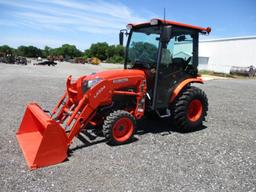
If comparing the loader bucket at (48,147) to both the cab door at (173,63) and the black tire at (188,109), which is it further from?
the black tire at (188,109)

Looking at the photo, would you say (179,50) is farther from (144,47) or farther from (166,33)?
(166,33)

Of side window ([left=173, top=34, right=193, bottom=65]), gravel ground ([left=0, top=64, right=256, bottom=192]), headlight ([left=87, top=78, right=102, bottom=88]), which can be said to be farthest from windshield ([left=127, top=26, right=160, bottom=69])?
gravel ground ([left=0, top=64, right=256, bottom=192])

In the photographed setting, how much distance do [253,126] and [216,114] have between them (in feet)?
4.42

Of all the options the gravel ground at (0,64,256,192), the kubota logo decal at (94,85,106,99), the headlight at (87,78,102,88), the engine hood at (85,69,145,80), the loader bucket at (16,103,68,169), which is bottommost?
the gravel ground at (0,64,256,192)

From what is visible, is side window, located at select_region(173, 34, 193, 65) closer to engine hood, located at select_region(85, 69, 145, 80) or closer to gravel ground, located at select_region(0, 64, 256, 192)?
engine hood, located at select_region(85, 69, 145, 80)

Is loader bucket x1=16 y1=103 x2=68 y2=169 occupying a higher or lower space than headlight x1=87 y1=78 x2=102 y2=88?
lower

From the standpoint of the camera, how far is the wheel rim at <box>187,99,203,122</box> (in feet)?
19.7

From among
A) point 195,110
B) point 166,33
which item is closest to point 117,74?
point 166,33

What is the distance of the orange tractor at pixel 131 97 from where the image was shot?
4.42m

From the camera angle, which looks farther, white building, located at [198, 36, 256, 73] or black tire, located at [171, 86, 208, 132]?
white building, located at [198, 36, 256, 73]

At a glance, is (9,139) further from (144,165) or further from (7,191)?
(144,165)

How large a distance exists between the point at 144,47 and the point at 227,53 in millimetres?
32883

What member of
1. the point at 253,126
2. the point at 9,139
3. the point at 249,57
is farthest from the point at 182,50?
the point at 249,57

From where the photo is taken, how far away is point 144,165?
4.18m
